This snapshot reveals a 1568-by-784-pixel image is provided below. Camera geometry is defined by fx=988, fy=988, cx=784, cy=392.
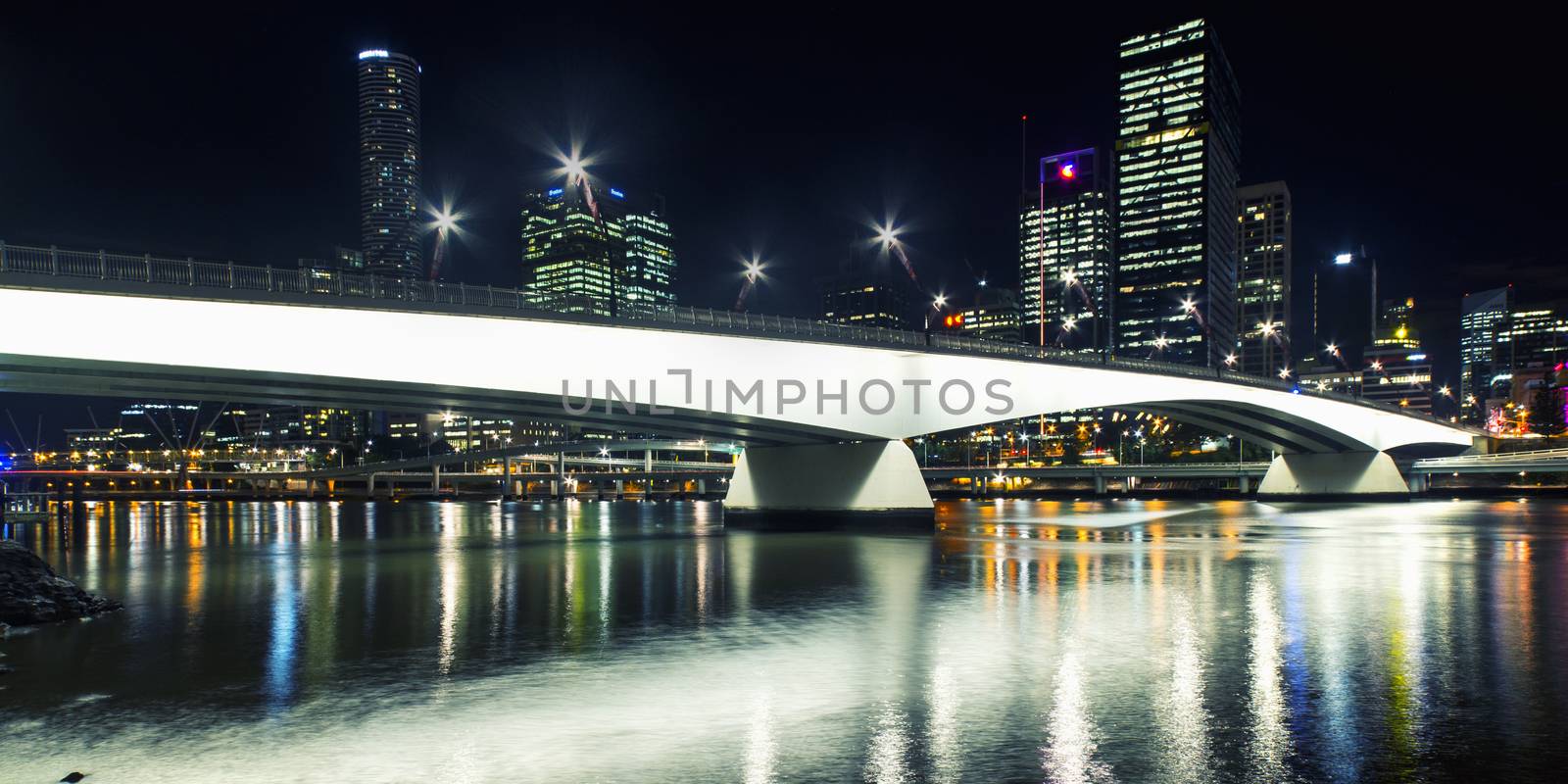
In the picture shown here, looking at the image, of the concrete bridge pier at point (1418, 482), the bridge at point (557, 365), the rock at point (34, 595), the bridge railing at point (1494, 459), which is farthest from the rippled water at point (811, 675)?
the concrete bridge pier at point (1418, 482)

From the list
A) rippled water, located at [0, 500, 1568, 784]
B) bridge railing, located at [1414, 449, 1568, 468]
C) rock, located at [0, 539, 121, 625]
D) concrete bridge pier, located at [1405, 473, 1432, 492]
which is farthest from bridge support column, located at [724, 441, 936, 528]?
concrete bridge pier, located at [1405, 473, 1432, 492]

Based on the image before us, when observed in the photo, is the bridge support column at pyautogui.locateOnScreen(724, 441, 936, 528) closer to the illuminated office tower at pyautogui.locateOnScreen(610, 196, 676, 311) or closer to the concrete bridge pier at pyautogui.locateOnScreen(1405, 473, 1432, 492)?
the illuminated office tower at pyautogui.locateOnScreen(610, 196, 676, 311)

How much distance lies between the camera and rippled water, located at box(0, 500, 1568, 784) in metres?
9.09

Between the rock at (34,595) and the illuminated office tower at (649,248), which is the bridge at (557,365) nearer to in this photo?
the rock at (34,595)

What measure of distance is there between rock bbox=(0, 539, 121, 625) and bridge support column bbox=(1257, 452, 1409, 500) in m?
91.3

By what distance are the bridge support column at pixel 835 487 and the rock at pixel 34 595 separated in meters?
31.6

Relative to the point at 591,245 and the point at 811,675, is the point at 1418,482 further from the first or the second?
the point at 811,675

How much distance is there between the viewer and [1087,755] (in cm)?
905

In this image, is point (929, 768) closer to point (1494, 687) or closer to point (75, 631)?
point (1494, 687)

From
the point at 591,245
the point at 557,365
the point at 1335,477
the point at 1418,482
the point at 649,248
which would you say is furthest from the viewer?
the point at 1418,482

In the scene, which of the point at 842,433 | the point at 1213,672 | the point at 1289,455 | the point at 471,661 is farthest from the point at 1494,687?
the point at 1289,455

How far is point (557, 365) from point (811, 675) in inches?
1022

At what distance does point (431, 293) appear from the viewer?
3322 centimetres

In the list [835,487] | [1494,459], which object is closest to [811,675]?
[835,487]
